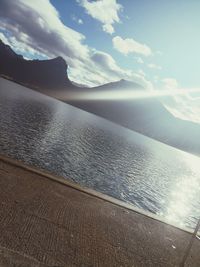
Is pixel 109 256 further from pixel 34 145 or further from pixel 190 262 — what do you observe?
A: pixel 34 145

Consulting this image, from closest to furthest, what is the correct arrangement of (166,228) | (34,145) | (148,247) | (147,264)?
(147,264) < (148,247) < (166,228) < (34,145)

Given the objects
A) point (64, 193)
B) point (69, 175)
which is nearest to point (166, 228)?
point (64, 193)

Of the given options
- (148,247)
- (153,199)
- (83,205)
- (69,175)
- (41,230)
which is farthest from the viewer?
(153,199)

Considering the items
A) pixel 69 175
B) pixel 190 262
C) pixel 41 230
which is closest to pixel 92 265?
pixel 41 230

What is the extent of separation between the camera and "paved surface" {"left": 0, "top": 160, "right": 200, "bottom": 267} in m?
9.12

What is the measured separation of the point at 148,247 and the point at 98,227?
2472 millimetres

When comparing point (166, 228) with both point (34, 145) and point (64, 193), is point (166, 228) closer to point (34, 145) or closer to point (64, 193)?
point (64, 193)

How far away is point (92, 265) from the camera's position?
9.48 meters

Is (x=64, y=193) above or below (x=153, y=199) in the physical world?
above

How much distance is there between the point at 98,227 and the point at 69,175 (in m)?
16.5

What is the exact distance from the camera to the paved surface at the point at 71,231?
9117mm

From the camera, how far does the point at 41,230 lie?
33.7ft

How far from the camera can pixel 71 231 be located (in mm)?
11117

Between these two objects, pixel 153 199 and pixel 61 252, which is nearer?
pixel 61 252
